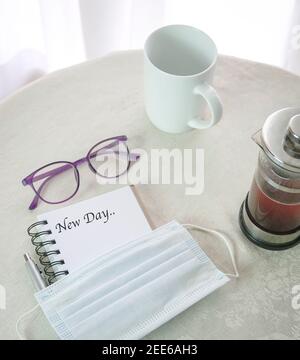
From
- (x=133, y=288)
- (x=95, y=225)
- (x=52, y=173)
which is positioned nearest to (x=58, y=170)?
(x=52, y=173)

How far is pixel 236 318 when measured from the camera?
62 cm

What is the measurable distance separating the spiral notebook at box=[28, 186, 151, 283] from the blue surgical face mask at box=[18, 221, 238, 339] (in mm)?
17

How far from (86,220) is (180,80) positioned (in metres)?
0.23

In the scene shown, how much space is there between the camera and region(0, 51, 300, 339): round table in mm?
616

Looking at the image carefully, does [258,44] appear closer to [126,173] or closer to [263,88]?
[263,88]

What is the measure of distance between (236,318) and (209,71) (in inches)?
13.2

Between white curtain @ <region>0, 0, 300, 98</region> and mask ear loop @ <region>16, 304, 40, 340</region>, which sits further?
white curtain @ <region>0, 0, 300, 98</region>

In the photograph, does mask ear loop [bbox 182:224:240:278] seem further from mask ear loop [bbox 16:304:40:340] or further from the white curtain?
the white curtain

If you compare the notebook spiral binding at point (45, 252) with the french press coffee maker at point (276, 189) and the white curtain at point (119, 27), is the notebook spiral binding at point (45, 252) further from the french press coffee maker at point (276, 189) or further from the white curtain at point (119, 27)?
the white curtain at point (119, 27)

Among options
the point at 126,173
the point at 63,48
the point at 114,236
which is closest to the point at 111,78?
the point at 126,173

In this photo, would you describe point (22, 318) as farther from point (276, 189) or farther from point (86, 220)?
point (276, 189)

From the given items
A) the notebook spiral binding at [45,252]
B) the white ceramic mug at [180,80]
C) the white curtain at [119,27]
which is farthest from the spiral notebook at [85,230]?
the white curtain at [119,27]

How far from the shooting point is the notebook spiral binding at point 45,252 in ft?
2.08

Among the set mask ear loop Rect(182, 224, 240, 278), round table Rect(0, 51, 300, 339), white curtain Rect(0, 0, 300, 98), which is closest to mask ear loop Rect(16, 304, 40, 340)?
round table Rect(0, 51, 300, 339)
